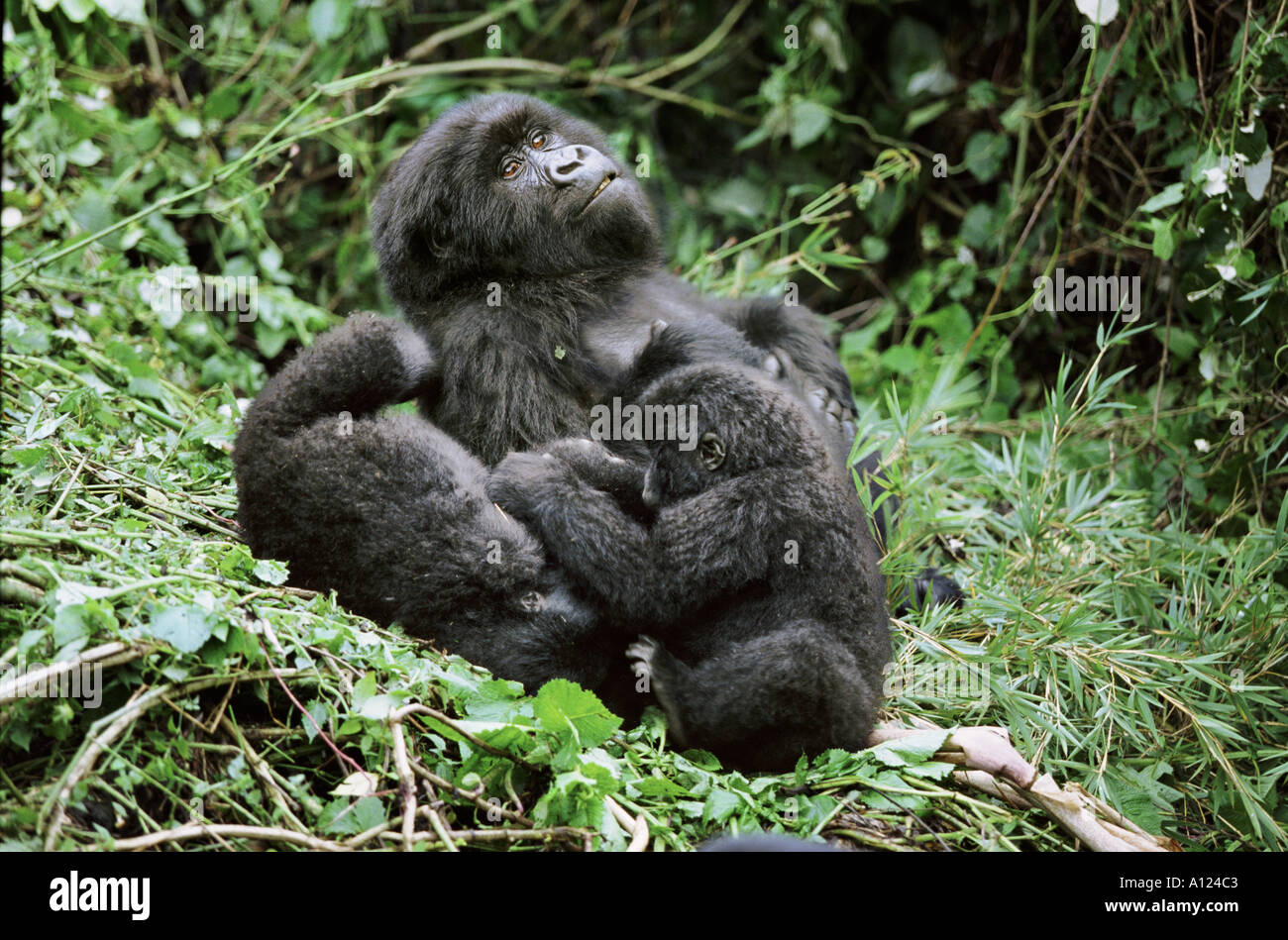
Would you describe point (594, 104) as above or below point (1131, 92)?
above

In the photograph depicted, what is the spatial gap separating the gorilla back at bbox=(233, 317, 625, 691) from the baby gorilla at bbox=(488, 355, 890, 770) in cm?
14

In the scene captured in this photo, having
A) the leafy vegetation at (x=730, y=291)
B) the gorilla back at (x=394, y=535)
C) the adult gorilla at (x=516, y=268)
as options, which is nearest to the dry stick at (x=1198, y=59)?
the leafy vegetation at (x=730, y=291)

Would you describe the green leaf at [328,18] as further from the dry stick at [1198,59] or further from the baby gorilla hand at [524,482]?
the dry stick at [1198,59]

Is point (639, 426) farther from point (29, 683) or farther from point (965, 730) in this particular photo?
point (29, 683)

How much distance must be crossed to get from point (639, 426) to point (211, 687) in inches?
59.1

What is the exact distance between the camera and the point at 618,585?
10.5ft

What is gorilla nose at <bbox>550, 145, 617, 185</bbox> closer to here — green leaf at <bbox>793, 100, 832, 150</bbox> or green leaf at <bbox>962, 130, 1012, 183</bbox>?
green leaf at <bbox>793, 100, 832, 150</bbox>

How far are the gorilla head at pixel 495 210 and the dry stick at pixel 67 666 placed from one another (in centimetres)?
190

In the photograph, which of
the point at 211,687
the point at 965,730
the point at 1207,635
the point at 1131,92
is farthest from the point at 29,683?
the point at 1131,92

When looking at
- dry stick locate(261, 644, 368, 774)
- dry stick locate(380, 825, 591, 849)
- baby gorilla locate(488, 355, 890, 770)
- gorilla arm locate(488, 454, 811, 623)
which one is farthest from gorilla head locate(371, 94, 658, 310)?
dry stick locate(380, 825, 591, 849)

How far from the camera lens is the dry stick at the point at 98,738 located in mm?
2195

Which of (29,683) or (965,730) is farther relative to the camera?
(965,730)

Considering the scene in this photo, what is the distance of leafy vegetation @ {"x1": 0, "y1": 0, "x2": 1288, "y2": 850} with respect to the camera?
2570mm
